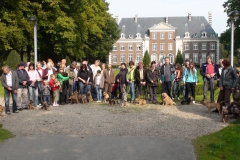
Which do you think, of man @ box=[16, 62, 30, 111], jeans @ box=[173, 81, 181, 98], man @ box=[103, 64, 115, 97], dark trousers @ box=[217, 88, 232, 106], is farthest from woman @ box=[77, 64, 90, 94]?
dark trousers @ box=[217, 88, 232, 106]

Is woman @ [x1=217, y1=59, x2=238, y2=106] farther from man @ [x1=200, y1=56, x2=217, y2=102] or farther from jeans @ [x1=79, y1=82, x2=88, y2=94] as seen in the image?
jeans @ [x1=79, y1=82, x2=88, y2=94]

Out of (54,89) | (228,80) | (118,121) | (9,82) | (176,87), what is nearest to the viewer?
(118,121)

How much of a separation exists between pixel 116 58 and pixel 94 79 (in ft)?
246

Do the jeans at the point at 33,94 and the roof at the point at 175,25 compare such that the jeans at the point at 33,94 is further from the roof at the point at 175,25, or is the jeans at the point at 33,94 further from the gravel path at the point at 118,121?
the roof at the point at 175,25

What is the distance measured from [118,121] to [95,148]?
3242mm

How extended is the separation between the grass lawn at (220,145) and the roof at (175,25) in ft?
257

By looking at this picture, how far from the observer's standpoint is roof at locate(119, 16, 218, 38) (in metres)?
86.2

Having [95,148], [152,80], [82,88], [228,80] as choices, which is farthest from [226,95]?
[82,88]

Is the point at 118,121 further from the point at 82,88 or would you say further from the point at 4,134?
the point at 82,88

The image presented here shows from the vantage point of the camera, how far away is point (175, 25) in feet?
289

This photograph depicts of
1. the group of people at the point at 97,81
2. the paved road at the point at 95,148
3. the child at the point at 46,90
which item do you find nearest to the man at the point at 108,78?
the group of people at the point at 97,81

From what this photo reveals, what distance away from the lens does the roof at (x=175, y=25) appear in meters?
86.2

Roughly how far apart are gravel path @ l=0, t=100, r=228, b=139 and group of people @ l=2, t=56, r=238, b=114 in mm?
1003

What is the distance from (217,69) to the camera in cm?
1415
